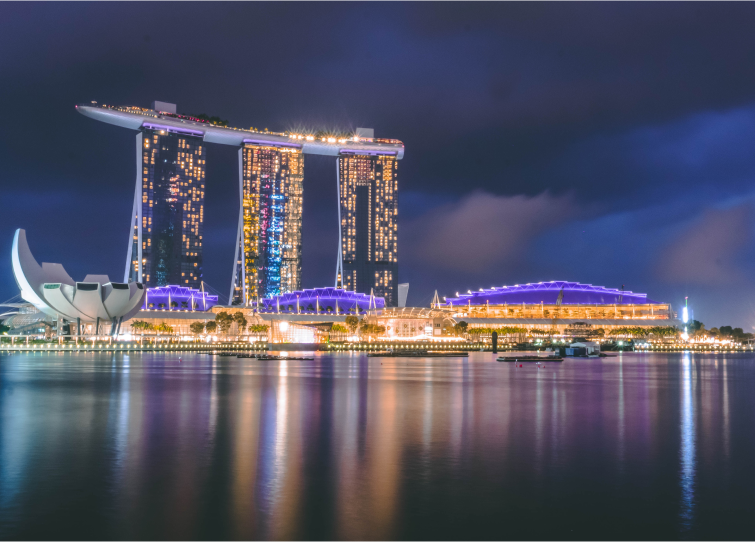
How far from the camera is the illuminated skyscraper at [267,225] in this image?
173 metres

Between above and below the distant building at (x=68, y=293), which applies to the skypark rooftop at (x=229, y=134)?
above

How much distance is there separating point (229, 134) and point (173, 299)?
4938 centimetres

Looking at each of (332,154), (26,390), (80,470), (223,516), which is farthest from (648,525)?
(332,154)

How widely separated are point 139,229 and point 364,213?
2438 inches

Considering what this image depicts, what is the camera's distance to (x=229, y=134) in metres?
175

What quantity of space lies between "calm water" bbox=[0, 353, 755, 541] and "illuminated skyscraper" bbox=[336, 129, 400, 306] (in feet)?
544

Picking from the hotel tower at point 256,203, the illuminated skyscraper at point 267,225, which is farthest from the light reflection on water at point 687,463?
the illuminated skyscraper at point 267,225

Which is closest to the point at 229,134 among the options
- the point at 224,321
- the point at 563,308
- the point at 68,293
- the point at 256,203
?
the point at 256,203

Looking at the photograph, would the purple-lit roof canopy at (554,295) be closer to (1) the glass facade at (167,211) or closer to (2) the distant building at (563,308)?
(2) the distant building at (563,308)

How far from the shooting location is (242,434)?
17.5 metres

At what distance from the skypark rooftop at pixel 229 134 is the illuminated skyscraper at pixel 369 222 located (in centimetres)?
204

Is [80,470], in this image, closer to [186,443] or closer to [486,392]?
[186,443]

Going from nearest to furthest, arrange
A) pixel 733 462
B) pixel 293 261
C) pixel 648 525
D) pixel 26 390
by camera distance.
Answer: pixel 648 525 < pixel 733 462 < pixel 26 390 < pixel 293 261

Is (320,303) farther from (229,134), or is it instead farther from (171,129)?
(171,129)
